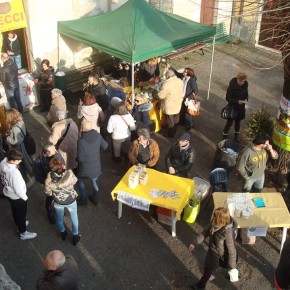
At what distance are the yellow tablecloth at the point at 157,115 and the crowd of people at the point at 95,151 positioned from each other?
0.17m

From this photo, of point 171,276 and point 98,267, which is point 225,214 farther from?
point 98,267

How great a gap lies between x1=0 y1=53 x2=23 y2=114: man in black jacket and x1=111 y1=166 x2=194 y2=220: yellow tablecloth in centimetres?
418

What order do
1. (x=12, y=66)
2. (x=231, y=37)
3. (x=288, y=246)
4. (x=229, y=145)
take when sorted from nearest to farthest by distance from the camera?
(x=288, y=246) < (x=229, y=145) < (x=12, y=66) < (x=231, y=37)

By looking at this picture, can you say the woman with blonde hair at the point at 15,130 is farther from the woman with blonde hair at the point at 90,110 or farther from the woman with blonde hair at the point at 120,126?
the woman with blonde hair at the point at 120,126

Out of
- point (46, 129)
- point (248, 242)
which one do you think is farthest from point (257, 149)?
point (46, 129)

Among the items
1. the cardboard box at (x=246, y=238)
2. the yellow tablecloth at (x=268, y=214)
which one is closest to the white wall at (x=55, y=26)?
the yellow tablecloth at (x=268, y=214)

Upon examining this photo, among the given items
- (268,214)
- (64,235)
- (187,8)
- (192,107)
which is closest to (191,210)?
(268,214)

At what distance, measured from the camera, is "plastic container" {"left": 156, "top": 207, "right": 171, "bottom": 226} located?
664 cm

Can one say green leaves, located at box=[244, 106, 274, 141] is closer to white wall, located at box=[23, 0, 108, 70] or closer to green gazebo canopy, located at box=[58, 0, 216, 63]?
green gazebo canopy, located at box=[58, 0, 216, 63]

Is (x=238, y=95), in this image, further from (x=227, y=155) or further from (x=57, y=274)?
(x=57, y=274)

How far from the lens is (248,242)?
6410mm

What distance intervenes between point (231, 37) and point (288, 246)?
10.9 meters

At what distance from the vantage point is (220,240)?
16.6ft

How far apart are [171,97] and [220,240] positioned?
4.25 meters
